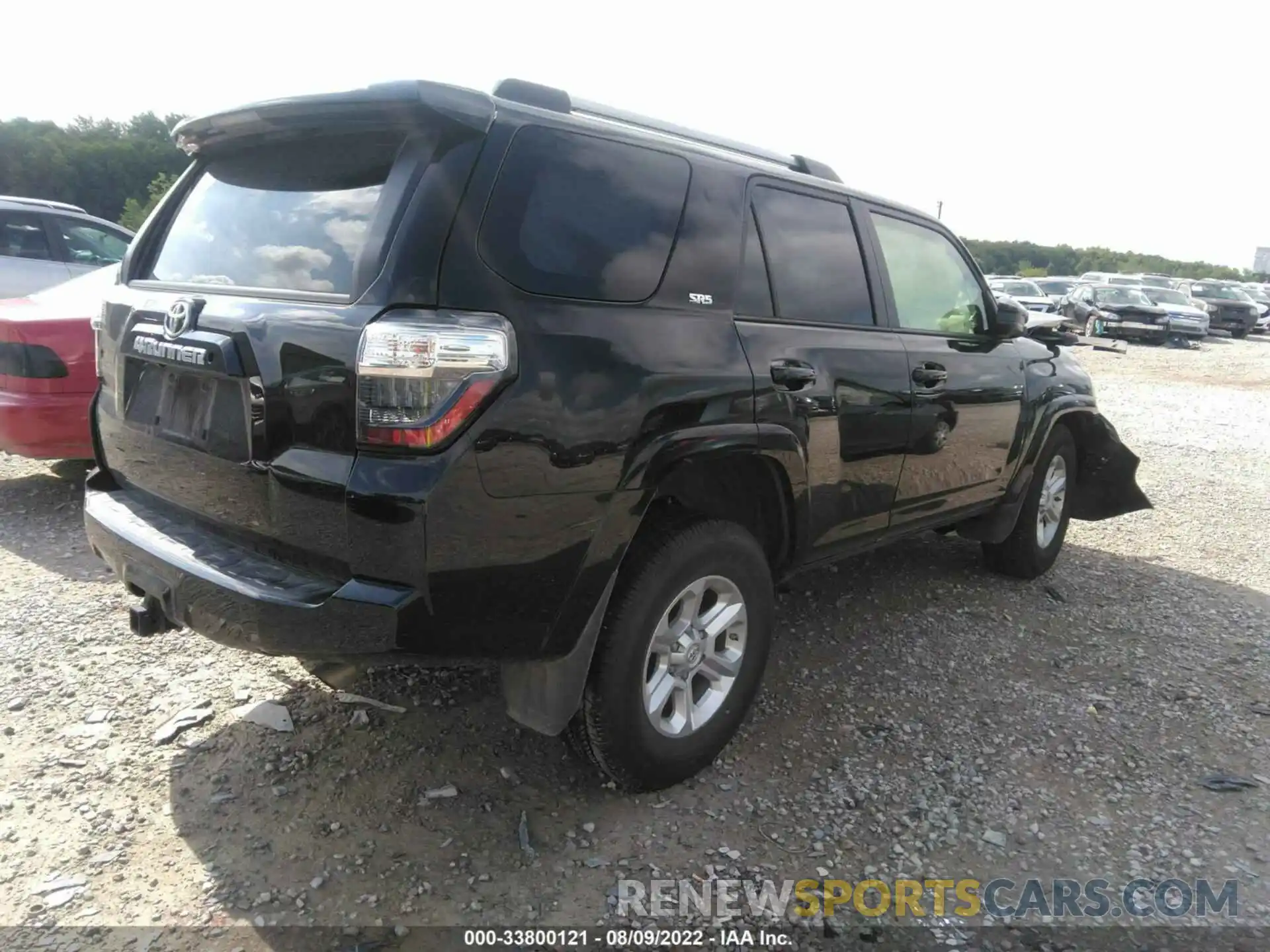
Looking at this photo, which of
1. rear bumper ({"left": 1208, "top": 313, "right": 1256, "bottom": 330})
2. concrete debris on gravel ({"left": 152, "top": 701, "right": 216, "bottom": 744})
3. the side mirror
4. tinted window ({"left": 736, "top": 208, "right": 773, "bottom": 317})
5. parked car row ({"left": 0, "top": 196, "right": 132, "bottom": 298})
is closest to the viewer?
tinted window ({"left": 736, "top": 208, "right": 773, "bottom": 317})

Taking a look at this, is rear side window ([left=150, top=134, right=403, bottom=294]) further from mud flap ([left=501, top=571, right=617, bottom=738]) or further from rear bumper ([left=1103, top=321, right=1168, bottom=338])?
rear bumper ([left=1103, top=321, right=1168, bottom=338])

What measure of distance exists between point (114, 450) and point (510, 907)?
1856 millimetres

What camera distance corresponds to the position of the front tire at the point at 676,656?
2508 millimetres

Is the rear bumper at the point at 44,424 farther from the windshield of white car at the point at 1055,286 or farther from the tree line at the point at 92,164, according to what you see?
the tree line at the point at 92,164

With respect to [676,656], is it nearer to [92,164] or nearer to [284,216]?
[284,216]

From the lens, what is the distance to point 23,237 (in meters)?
7.45

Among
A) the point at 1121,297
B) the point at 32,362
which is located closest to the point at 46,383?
the point at 32,362

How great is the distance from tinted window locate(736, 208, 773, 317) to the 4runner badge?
154 cm

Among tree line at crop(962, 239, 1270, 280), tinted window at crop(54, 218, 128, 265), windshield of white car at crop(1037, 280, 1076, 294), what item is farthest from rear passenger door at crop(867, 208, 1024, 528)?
tree line at crop(962, 239, 1270, 280)

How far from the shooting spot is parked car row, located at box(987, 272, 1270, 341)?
22.7m

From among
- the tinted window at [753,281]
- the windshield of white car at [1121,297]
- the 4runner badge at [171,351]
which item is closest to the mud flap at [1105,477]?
the tinted window at [753,281]

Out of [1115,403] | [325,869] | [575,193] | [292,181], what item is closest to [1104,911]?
[325,869]

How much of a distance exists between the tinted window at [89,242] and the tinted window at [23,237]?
0.16m

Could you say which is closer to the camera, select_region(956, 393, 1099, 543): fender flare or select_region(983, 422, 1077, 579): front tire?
select_region(956, 393, 1099, 543): fender flare
